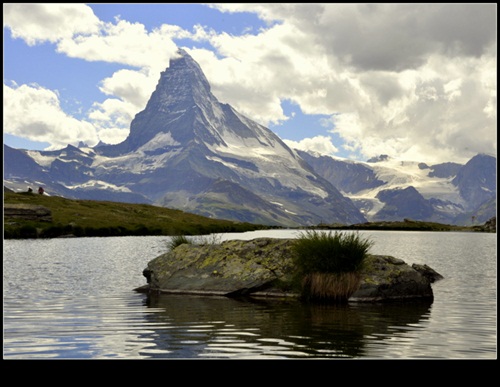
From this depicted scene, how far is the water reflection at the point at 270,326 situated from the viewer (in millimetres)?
19438

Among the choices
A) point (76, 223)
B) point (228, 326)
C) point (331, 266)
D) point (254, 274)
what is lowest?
point (228, 326)

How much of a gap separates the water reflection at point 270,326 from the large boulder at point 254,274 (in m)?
1.64

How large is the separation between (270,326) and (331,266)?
32.3ft

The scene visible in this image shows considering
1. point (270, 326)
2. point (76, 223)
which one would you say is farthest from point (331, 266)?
point (76, 223)

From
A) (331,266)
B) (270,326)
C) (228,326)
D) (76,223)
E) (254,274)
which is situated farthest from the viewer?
(76,223)

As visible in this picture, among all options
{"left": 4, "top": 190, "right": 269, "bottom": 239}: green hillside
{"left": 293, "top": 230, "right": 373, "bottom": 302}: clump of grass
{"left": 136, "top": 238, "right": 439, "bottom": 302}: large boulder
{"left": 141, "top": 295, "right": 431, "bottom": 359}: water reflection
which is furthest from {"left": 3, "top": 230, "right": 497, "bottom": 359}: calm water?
{"left": 4, "top": 190, "right": 269, "bottom": 239}: green hillside

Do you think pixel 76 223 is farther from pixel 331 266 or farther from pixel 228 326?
pixel 228 326

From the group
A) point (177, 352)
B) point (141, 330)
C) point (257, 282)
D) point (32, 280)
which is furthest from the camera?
point (32, 280)

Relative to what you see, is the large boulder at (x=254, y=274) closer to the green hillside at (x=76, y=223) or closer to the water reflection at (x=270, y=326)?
the water reflection at (x=270, y=326)

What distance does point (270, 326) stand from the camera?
25031 millimetres
